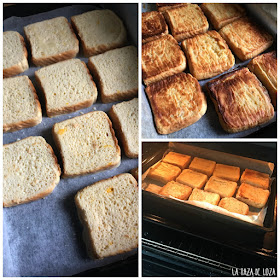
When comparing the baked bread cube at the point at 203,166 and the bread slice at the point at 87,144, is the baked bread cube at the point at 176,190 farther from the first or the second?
the bread slice at the point at 87,144

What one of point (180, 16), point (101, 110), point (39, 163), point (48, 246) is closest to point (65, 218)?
point (48, 246)

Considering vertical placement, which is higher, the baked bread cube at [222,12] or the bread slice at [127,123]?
the baked bread cube at [222,12]

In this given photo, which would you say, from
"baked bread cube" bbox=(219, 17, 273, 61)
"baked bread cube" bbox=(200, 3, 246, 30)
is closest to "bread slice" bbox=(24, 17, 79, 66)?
"baked bread cube" bbox=(200, 3, 246, 30)

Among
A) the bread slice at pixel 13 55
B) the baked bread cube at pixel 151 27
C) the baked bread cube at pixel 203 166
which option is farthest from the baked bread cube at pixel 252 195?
the bread slice at pixel 13 55

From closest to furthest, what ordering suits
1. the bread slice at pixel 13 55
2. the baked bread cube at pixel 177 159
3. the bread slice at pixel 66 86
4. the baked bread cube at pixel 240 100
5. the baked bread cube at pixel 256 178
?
the baked bread cube at pixel 240 100, the baked bread cube at pixel 256 178, the baked bread cube at pixel 177 159, the bread slice at pixel 66 86, the bread slice at pixel 13 55

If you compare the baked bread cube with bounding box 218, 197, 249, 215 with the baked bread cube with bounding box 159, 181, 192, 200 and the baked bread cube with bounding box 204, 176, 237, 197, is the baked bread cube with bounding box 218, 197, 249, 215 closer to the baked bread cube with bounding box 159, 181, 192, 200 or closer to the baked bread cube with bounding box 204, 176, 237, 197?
the baked bread cube with bounding box 204, 176, 237, 197

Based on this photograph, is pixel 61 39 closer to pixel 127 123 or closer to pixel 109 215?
pixel 127 123

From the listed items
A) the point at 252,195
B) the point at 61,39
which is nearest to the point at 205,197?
the point at 252,195
